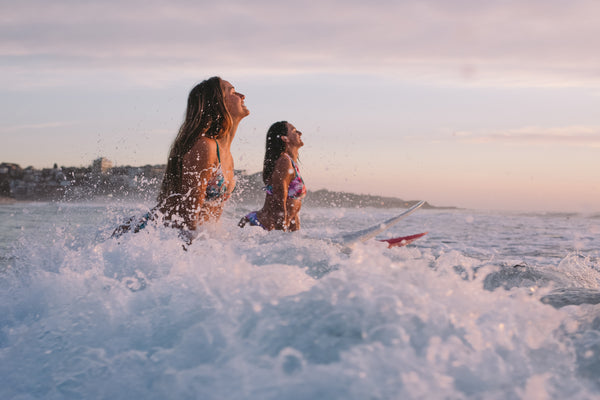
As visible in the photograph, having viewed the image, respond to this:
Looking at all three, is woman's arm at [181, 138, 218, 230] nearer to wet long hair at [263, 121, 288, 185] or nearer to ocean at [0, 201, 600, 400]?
ocean at [0, 201, 600, 400]

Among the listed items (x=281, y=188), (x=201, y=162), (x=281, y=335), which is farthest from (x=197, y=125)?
(x=281, y=335)

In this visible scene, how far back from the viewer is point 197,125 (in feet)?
12.7

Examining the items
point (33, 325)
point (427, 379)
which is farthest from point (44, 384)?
point (427, 379)

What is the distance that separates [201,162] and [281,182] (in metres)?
1.72

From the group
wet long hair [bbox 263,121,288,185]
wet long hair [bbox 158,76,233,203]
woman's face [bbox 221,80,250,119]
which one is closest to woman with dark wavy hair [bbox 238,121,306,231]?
wet long hair [bbox 263,121,288,185]

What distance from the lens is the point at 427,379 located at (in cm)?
177

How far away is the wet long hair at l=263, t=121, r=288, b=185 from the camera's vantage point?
18.4ft

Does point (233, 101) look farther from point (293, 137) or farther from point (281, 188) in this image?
point (293, 137)

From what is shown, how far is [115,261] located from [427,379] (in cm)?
227

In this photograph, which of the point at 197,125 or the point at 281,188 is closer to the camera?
the point at 197,125

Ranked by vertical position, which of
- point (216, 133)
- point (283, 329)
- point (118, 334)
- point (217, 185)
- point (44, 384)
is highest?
point (216, 133)

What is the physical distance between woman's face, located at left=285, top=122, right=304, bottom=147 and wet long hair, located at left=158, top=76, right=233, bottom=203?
1.71m

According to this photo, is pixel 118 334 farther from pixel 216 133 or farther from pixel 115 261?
pixel 216 133

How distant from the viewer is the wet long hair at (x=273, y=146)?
560 cm
